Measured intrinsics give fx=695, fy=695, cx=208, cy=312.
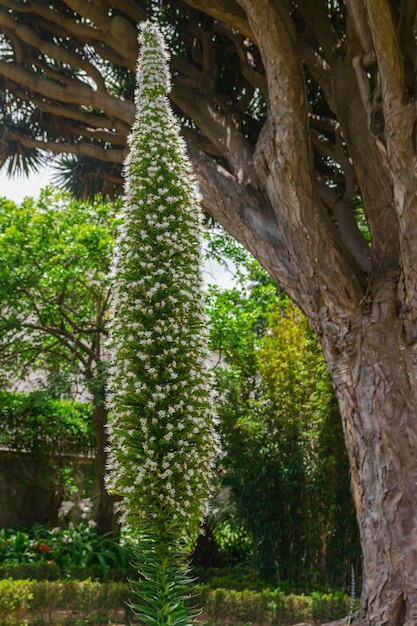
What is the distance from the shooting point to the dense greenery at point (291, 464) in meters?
8.24

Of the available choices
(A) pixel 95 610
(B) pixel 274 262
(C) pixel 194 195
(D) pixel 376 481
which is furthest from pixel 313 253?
(A) pixel 95 610

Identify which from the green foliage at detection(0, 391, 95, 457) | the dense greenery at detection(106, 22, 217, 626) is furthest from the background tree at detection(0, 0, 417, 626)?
the green foliage at detection(0, 391, 95, 457)

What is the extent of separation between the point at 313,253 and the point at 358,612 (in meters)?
2.67

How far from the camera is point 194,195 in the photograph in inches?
124

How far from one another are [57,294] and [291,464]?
4412 mm

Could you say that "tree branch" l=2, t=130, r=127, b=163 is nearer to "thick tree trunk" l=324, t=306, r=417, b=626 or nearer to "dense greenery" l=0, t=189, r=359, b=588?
A: "dense greenery" l=0, t=189, r=359, b=588

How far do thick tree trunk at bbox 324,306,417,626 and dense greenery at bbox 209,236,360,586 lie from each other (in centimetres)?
312

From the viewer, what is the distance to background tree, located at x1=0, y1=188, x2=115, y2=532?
991 cm

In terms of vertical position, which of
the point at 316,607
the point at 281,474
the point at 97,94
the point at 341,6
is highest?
the point at 341,6

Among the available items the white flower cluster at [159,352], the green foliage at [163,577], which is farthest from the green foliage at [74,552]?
the white flower cluster at [159,352]

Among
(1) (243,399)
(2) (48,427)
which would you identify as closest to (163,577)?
(1) (243,399)

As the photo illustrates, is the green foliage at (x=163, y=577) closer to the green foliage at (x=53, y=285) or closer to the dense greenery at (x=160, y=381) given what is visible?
the dense greenery at (x=160, y=381)

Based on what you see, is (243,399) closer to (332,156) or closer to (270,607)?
(270,607)

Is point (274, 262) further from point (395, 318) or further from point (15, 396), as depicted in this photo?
point (15, 396)
